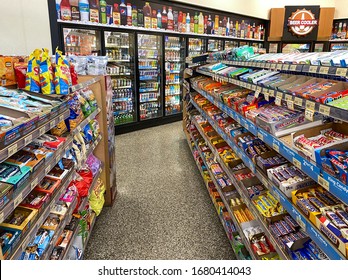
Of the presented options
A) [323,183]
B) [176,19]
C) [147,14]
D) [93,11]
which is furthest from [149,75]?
[323,183]

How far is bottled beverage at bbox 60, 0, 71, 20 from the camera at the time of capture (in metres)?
4.77

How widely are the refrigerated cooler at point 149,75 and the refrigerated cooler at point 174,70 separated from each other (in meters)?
0.26

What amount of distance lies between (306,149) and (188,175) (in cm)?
267

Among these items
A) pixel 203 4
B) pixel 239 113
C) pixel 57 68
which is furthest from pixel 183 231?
pixel 203 4

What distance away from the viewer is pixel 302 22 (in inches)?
324

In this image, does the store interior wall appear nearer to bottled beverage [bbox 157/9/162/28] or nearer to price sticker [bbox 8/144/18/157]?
bottled beverage [bbox 157/9/162/28]

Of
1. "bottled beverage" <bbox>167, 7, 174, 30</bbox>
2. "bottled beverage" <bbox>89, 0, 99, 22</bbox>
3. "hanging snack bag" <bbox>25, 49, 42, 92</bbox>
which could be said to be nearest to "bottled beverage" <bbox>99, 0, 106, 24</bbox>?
"bottled beverage" <bbox>89, 0, 99, 22</bbox>

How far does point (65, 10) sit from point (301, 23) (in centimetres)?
676

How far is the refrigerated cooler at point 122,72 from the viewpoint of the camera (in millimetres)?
5906

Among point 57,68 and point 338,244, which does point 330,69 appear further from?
point 57,68

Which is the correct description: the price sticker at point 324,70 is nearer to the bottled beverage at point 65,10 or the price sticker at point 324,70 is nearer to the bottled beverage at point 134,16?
the bottled beverage at point 65,10

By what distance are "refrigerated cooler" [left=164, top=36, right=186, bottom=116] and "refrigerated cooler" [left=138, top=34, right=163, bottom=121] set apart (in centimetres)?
26

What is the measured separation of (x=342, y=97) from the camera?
1.43 m

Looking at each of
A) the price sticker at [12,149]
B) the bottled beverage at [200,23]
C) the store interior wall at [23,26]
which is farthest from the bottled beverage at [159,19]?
the price sticker at [12,149]
